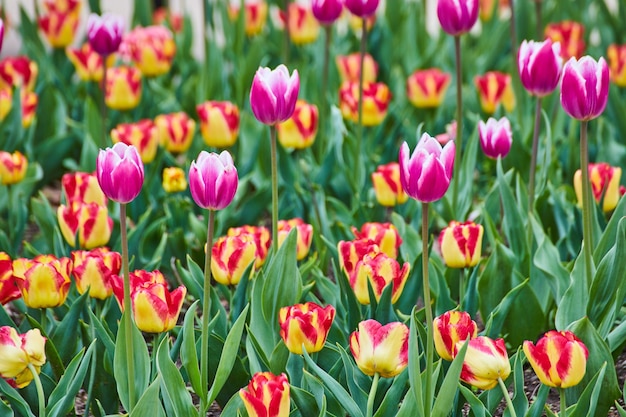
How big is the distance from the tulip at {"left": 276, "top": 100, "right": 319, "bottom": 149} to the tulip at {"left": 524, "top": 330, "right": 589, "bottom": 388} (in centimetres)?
128

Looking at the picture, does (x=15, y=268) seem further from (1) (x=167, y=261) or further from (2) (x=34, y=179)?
(2) (x=34, y=179)

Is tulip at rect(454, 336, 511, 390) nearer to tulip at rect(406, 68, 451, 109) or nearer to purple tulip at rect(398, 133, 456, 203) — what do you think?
purple tulip at rect(398, 133, 456, 203)

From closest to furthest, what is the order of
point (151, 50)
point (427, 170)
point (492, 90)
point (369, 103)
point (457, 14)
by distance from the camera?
A: point (427, 170)
point (457, 14)
point (369, 103)
point (492, 90)
point (151, 50)

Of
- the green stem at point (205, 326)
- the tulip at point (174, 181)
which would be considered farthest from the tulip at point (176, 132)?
the green stem at point (205, 326)

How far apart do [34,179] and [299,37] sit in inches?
55.7

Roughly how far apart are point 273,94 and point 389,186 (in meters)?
0.76

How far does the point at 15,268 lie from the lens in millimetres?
2064

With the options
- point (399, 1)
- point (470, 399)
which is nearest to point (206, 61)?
point (399, 1)

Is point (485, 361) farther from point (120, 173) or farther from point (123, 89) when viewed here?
point (123, 89)

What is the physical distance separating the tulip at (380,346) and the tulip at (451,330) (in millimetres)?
64

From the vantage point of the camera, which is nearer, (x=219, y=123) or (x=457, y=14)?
(x=457, y=14)

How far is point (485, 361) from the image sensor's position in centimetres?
170

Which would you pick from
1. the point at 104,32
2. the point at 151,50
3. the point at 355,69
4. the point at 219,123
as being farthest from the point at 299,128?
the point at 151,50

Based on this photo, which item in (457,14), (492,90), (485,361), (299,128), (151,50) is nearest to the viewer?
(485,361)
